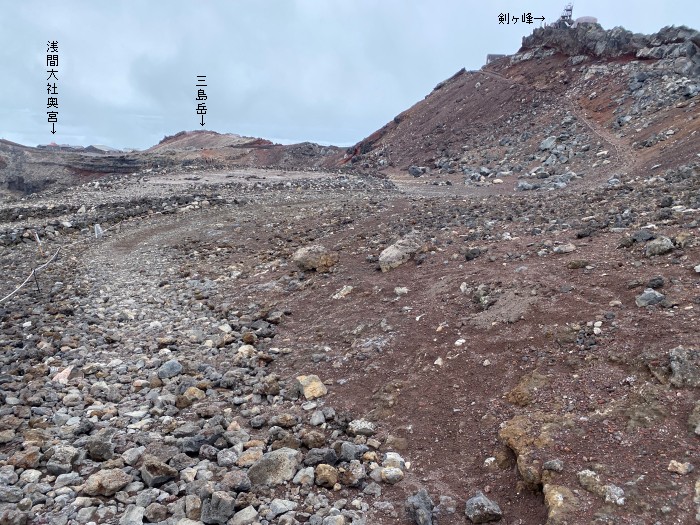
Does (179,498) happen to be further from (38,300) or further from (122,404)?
(38,300)

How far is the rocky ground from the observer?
342 centimetres

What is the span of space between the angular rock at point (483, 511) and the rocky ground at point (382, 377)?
1 cm

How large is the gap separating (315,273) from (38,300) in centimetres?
490

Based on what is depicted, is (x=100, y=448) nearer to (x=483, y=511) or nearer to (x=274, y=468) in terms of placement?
(x=274, y=468)

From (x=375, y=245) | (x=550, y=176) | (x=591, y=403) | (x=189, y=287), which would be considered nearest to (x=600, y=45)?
(x=550, y=176)

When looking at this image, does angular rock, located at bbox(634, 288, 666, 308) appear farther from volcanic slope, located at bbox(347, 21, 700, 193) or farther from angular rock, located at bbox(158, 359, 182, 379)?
volcanic slope, located at bbox(347, 21, 700, 193)

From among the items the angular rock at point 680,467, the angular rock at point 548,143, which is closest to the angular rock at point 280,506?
the angular rock at point 680,467

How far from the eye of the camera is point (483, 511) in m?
3.20

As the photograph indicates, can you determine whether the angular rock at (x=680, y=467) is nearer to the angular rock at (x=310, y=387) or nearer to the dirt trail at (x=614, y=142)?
the angular rock at (x=310, y=387)

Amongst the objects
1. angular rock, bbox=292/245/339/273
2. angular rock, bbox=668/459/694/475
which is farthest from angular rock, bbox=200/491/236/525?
angular rock, bbox=292/245/339/273

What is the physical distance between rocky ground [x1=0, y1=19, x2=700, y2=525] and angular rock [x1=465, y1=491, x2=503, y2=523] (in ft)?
0.05

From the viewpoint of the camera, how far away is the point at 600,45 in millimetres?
31562

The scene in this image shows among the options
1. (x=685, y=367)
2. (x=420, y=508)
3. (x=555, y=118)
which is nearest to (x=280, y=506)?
(x=420, y=508)

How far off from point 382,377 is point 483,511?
6.32 ft
